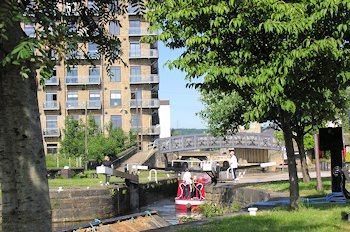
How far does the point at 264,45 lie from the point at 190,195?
15.9 meters

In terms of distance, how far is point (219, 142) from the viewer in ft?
180

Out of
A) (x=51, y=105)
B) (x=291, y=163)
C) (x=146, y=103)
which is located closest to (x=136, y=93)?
(x=146, y=103)

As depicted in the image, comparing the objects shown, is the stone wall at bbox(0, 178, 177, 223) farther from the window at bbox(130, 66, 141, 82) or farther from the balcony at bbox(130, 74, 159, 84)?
the window at bbox(130, 66, 141, 82)

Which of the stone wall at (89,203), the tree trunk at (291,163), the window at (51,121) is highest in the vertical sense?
the window at (51,121)

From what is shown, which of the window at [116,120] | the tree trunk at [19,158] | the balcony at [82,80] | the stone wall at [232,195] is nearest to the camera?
the tree trunk at [19,158]

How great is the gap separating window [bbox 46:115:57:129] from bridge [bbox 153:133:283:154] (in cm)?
1856

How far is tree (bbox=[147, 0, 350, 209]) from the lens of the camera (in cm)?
918

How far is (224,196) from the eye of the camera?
2484 centimetres

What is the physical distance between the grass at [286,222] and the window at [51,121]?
6184 cm

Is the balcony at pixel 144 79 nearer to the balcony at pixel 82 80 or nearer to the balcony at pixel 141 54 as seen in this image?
the balcony at pixel 141 54

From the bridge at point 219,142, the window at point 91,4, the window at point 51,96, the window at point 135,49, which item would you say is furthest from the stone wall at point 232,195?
the window at point 51,96

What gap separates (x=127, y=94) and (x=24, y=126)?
6701 cm

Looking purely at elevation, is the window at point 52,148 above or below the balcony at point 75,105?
below

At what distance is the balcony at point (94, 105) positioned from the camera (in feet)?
229
